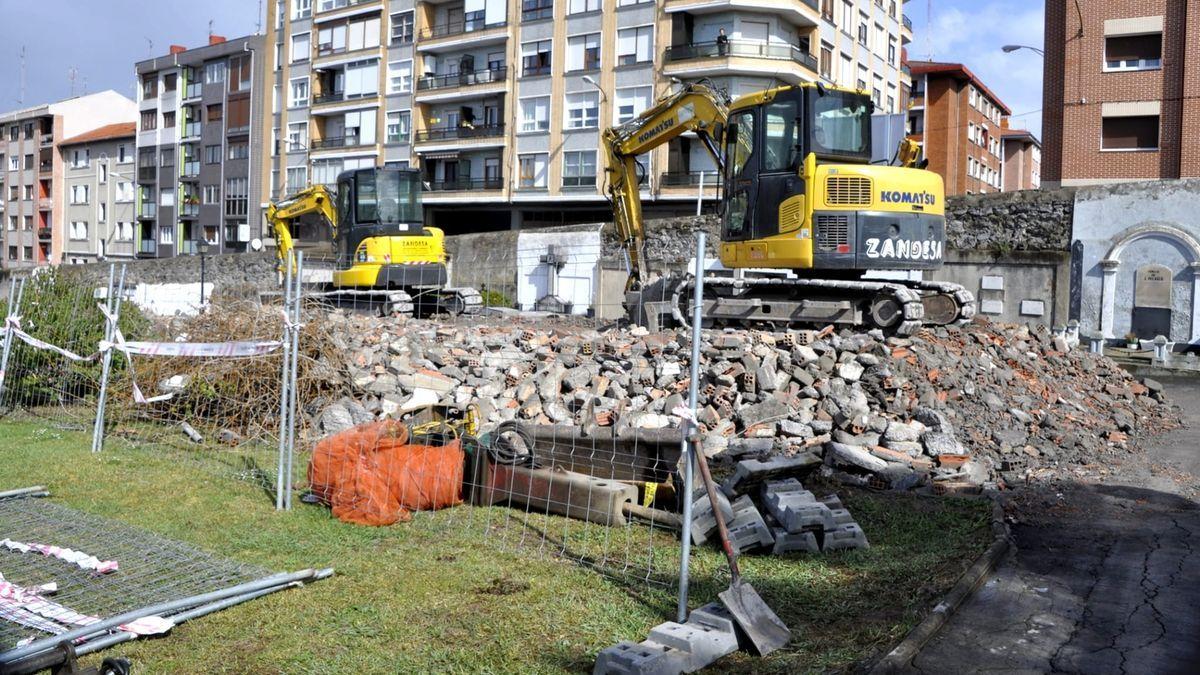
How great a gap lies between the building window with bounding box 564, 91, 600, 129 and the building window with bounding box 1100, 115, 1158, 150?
63.0ft

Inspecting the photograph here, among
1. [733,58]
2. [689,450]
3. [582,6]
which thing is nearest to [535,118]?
[582,6]

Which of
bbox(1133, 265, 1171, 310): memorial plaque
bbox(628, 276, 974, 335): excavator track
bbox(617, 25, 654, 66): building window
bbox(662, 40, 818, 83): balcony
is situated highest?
bbox(617, 25, 654, 66): building window

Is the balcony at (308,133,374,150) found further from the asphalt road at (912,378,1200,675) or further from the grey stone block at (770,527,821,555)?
the grey stone block at (770,527,821,555)

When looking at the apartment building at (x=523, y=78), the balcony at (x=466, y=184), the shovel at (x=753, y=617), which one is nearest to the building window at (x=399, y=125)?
the apartment building at (x=523, y=78)

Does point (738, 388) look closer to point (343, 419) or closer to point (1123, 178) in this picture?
point (343, 419)

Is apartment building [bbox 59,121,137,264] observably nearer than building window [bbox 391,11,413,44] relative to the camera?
No

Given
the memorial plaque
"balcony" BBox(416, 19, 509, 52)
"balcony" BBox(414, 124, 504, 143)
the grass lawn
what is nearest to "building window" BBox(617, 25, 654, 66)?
"balcony" BBox(416, 19, 509, 52)

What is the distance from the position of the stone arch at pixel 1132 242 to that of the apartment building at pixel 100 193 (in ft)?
198

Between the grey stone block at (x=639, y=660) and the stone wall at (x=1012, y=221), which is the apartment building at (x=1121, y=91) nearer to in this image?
the stone wall at (x=1012, y=221)

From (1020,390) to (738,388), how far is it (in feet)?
13.1

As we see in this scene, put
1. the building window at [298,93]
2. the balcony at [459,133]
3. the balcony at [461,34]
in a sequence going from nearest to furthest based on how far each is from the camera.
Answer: the balcony at [461,34] < the balcony at [459,133] < the building window at [298,93]

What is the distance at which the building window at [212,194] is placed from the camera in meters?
60.2

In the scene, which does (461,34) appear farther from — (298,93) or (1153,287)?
(1153,287)

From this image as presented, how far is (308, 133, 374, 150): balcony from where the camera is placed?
51.1 meters
